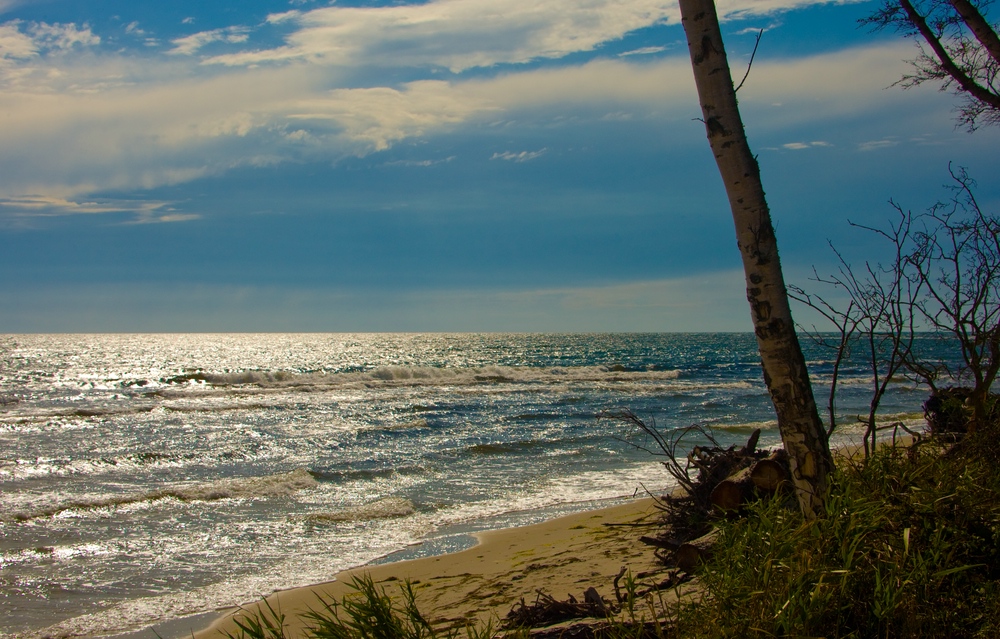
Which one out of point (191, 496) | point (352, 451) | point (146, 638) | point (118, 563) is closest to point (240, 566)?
point (118, 563)

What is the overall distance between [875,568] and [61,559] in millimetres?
7960

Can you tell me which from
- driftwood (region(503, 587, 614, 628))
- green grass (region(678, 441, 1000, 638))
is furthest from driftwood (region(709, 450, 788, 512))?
driftwood (region(503, 587, 614, 628))

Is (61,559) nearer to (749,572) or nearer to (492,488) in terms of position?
(492,488)

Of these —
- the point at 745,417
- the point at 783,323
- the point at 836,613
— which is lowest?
the point at 745,417

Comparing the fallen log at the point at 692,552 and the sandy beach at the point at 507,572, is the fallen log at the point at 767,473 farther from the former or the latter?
the sandy beach at the point at 507,572

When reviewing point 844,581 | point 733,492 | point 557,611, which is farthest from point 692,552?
point 844,581

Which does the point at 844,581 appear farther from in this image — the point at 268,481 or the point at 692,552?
the point at 268,481

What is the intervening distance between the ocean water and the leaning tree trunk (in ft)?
14.6

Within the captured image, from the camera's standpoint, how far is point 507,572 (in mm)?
6168

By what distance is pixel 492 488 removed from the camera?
37.0 feet

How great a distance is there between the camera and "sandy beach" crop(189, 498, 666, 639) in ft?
16.9

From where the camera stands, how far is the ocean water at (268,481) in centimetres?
689

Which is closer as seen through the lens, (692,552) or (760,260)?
(760,260)

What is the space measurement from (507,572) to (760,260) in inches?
147
